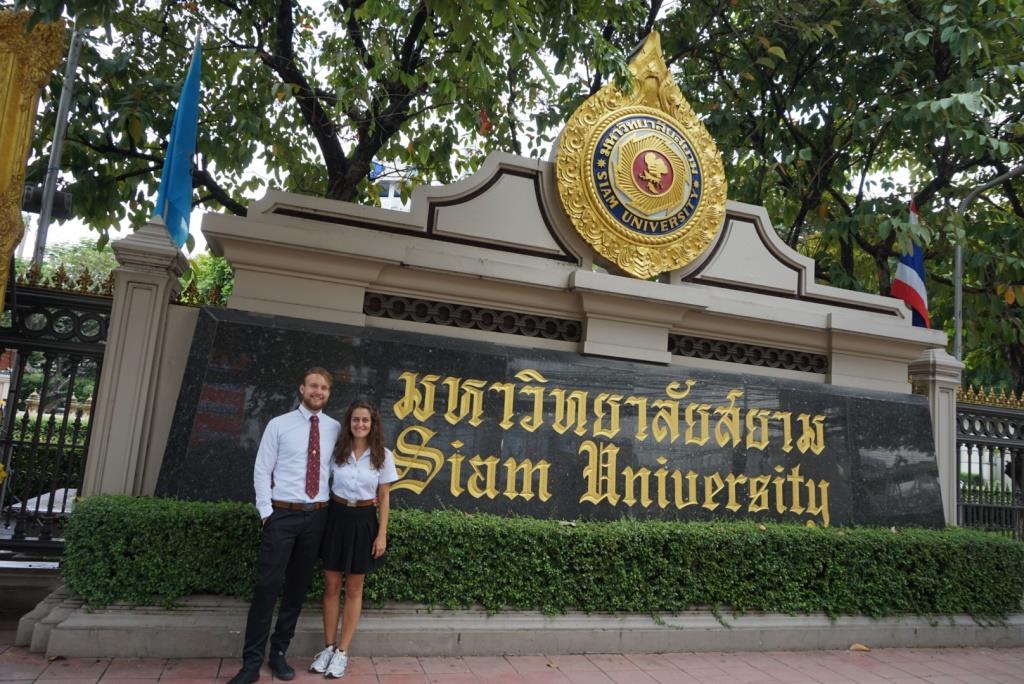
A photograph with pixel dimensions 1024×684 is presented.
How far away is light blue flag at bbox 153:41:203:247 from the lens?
18.8ft

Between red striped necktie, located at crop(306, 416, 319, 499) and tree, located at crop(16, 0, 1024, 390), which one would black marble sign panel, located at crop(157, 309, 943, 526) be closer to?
red striped necktie, located at crop(306, 416, 319, 499)

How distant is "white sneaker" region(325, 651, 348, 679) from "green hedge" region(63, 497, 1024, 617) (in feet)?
1.44

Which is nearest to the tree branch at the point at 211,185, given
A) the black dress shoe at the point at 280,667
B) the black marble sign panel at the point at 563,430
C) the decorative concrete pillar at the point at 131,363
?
the decorative concrete pillar at the point at 131,363

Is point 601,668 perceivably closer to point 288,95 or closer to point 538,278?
point 538,278

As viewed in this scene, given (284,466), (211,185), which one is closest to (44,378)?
(284,466)

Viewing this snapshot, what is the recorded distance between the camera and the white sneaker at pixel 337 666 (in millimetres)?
3752

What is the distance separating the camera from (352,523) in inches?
150

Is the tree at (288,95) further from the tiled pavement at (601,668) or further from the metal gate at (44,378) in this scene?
the tiled pavement at (601,668)

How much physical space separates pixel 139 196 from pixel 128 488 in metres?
4.78

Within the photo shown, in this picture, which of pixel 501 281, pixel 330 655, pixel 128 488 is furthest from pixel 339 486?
pixel 501 281

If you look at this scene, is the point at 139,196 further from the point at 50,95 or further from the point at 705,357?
the point at 705,357

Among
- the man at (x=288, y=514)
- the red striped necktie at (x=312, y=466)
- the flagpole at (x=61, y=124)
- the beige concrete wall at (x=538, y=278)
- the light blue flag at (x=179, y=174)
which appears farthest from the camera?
the flagpole at (x=61, y=124)

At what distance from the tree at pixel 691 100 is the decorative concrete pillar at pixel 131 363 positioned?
251cm

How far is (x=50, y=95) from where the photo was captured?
22.8 ft
